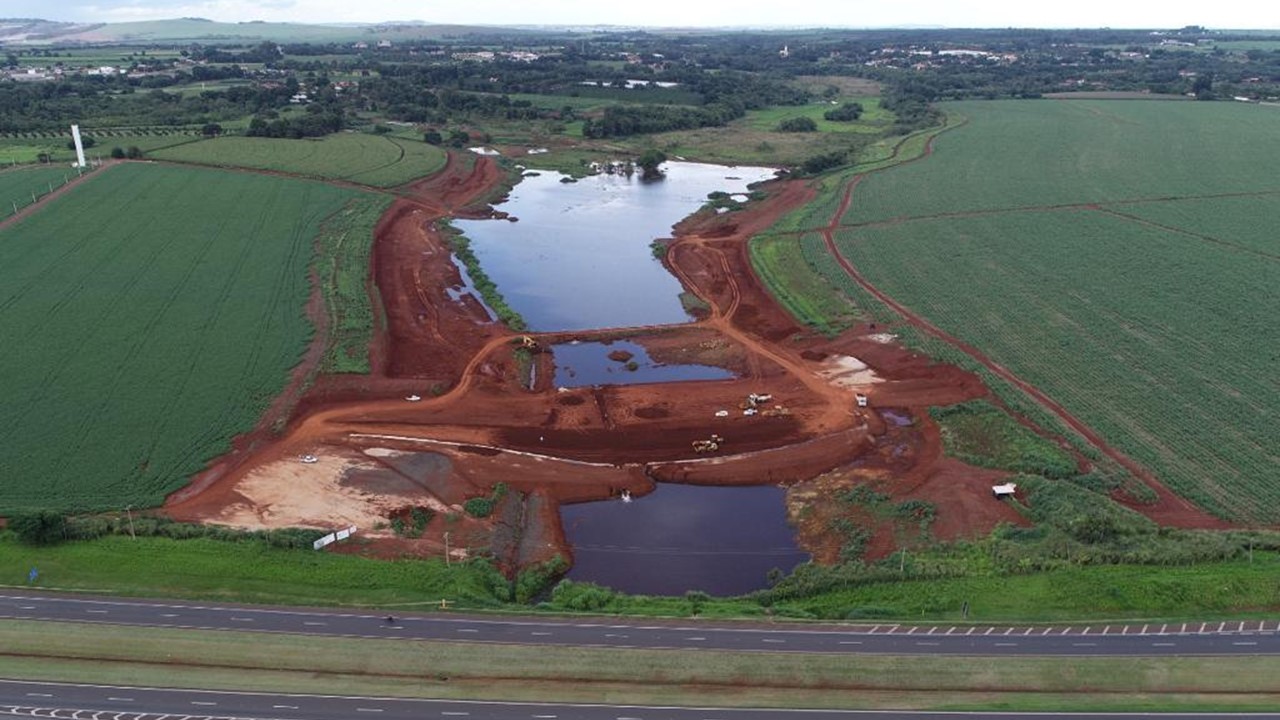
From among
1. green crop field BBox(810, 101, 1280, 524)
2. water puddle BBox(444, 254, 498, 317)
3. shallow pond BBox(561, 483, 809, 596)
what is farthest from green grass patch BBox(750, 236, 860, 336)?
shallow pond BBox(561, 483, 809, 596)

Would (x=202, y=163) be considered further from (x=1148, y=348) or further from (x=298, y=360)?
(x=1148, y=348)

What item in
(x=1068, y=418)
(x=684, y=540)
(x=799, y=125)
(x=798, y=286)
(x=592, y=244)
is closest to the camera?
(x=684, y=540)

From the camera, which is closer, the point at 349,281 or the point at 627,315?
the point at 627,315

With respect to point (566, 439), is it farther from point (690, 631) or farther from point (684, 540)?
point (690, 631)

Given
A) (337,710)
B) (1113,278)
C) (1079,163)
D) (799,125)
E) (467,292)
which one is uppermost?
(799,125)

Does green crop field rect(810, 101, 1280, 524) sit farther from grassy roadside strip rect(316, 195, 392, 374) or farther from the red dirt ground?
grassy roadside strip rect(316, 195, 392, 374)

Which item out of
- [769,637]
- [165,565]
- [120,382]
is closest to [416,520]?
[165,565]

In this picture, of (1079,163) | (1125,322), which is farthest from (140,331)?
(1079,163)
